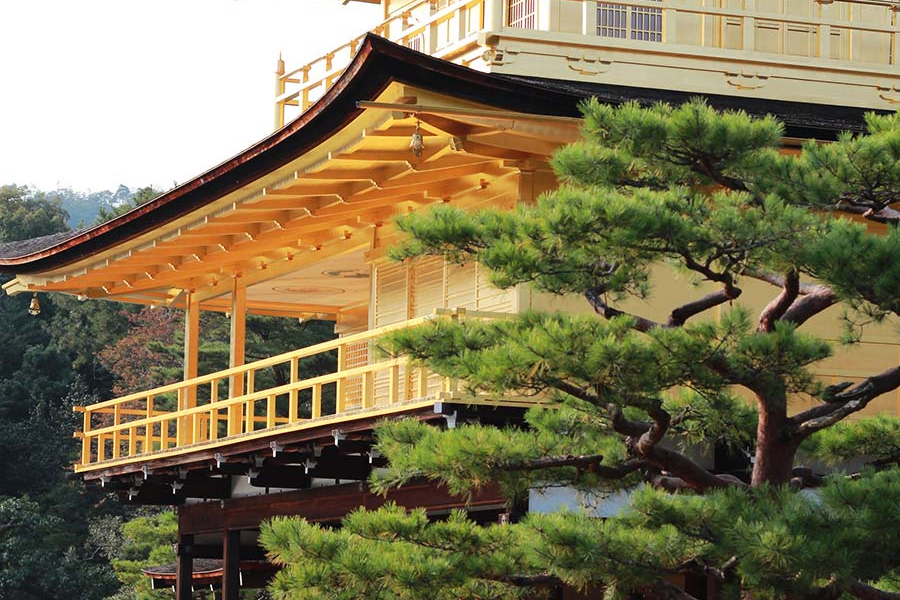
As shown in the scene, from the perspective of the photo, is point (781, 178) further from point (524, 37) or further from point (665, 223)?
point (524, 37)

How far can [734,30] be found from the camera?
52.4 ft

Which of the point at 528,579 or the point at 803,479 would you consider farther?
the point at 803,479

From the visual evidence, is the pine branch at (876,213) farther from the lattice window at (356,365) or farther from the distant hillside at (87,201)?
the distant hillside at (87,201)

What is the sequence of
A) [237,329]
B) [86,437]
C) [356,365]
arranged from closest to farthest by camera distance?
[237,329] → [356,365] → [86,437]

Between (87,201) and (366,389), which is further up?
(87,201)

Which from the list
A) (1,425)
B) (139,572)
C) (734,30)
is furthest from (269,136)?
(1,425)

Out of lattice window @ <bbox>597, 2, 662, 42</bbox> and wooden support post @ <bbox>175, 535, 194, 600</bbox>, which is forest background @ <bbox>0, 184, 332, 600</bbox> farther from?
lattice window @ <bbox>597, 2, 662, 42</bbox>

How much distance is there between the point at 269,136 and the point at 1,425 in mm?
33126

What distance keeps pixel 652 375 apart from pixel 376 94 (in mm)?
3885

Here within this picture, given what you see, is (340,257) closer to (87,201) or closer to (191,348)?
(191,348)

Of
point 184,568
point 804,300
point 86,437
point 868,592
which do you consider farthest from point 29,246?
point 868,592

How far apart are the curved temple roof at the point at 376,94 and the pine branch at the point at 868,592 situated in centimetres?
455

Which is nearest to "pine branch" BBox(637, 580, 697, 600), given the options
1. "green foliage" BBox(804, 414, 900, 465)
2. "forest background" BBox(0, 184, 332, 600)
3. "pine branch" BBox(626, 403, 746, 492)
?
"pine branch" BBox(626, 403, 746, 492)

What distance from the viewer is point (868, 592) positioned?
10.1 metres
